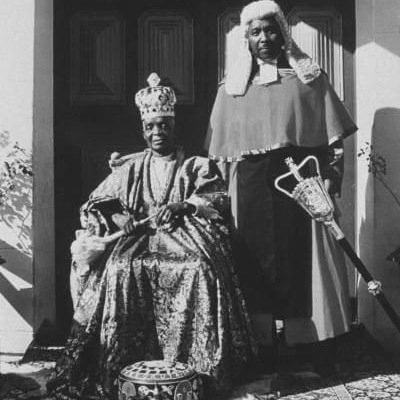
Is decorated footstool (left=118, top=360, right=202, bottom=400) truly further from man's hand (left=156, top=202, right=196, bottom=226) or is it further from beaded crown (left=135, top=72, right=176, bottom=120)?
beaded crown (left=135, top=72, right=176, bottom=120)

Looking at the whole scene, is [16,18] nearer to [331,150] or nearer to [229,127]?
[229,127]

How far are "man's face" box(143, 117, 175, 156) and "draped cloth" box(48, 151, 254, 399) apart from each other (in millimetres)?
440

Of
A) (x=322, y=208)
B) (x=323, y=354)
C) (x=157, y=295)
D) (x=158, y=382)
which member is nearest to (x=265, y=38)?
(x=322, y=208)

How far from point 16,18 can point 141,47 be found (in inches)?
36.3

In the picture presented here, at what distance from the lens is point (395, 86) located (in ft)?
16.0

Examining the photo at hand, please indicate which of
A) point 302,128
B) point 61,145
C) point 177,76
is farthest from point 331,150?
point 61,145

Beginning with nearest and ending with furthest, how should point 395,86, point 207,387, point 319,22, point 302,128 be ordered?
point 207,387 < point 302,128 < point 395,86 < point 319,22

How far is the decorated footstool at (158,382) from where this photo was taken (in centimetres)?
354

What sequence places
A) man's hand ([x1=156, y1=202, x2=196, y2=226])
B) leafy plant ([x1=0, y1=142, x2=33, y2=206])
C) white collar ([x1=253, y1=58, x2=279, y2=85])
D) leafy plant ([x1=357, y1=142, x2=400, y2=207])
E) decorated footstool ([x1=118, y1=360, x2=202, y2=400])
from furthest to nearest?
leafy plant ([x1=0, y1=142, x2=33, y2=206])
leafy plant ([x1=357, y1=142, x2=400, y2=207])
white collar ([x1=253, y1=58, x2=279, y2=85])
man's hand ([x1=156, y1=202, x2=196, y2=226])
decorated footstool ([x1=118, y1=360, x2=202, y2=400])

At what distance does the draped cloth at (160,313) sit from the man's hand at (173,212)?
53 mm

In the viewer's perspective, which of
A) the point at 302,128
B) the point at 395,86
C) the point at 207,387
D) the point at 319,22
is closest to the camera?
the point at 207,387

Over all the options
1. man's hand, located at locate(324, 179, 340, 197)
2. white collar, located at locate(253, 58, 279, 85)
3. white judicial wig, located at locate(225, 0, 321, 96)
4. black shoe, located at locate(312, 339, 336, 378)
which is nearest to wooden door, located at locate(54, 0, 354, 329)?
white judicial wig, located at locate(225, 0, 321, 96)

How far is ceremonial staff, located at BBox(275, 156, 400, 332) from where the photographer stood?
164 inches

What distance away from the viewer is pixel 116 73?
217 inches
